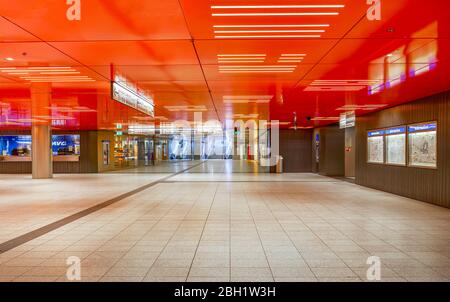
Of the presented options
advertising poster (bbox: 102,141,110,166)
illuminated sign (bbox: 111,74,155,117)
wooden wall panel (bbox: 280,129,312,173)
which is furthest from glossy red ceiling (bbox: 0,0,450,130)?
advertising poster (bbox: 102,141,110,166)

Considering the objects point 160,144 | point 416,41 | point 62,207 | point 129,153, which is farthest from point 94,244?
point 160,144

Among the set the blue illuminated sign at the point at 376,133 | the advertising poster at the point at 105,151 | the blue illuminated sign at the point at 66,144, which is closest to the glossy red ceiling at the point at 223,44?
the blue illuminated sign at the point at 376,133

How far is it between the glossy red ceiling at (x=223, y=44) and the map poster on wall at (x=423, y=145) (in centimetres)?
124

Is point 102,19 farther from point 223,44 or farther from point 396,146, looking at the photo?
point 396,146

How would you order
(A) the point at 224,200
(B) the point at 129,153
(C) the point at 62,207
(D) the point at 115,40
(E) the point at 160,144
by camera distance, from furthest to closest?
(E) the point at 160,144 < (B) the point at 129,153 < (A) the point at 224,200 < (C) the point at 62,207 < (D) the point at 115,40

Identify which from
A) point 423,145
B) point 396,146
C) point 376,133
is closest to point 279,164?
point 376,133

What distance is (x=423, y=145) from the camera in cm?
929

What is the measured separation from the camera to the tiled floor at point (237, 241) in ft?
12.7

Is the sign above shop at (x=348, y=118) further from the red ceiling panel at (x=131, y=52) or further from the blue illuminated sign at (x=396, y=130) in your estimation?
the red ceiling panel at (x=131, y=52)

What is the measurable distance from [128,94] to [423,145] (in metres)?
8.28

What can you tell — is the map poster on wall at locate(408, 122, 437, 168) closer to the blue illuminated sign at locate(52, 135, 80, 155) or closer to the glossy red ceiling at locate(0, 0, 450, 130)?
the glossy red ceiling at locate(0, 0, 450, 130)

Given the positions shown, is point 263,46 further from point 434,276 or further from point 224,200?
point 224,200
